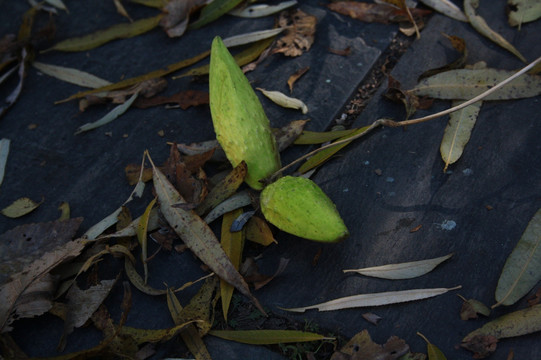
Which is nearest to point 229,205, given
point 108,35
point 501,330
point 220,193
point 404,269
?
point 220,193

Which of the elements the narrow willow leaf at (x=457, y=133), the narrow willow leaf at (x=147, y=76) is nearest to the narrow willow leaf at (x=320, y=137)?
the narrow willow leaf at (x=457, y=133)

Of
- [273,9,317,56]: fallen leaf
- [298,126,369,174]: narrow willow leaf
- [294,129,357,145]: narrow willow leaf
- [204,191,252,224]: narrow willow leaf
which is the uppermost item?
[273,9,317,56]: fallen leaf

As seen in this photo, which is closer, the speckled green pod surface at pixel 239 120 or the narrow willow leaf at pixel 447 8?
the speckled green pod surface at pixel 239 120

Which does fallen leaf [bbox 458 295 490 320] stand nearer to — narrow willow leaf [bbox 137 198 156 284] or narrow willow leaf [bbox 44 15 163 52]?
narrow willow leaf [bbox 137 198 156 284]

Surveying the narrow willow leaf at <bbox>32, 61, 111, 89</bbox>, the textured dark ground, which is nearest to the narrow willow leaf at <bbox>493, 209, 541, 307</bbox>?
the textured dark ground

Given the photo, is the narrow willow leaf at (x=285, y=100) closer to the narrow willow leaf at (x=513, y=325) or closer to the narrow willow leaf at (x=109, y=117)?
the narrow willow leaf at (x=109, y=117)

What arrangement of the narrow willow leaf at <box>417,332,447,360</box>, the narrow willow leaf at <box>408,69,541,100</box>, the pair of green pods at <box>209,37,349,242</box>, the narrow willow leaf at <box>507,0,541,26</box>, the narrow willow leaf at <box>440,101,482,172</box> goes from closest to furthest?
the narrow willow leaf at <box>417,332,447,360</box> → the pair of green pods at <box>209,37,349,242</box> → the narrow willow leaf at <box>440,101,482,172</box> → the narrow willow leaf at <box>408,69,541,100</box> → the narrow willow leaf at <box>507,0,541,26</box>

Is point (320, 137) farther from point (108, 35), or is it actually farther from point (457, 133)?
point (108, 35)
